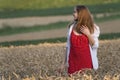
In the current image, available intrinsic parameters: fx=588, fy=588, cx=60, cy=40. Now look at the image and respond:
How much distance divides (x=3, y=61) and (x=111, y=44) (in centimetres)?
382

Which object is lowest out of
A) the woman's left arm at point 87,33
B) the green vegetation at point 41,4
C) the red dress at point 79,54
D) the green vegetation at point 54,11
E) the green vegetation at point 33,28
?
the green vegetation at point 33,28

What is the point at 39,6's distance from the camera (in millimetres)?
28938

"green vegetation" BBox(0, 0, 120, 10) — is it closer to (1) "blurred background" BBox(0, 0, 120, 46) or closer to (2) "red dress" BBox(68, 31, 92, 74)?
(1) "blurred background" BBox(0, 0, 120, 46)

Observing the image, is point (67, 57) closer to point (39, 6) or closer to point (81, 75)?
point (81, 75)

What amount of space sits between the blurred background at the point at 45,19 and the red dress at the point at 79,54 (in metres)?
13.1

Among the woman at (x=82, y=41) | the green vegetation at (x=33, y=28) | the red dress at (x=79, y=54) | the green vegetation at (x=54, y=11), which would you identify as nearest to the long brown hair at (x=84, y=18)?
the woman at (x=82, y=41)

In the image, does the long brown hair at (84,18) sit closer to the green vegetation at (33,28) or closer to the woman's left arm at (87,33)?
the woman's left arm at (87,33)

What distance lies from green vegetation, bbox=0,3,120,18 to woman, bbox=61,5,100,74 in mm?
19280

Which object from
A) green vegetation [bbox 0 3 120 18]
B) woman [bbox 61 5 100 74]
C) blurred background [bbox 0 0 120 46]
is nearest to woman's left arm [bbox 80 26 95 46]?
woman [bbox 61 5 100 74]

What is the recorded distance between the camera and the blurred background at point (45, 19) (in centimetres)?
2322

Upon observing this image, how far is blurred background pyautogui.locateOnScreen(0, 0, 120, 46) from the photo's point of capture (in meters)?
23.2

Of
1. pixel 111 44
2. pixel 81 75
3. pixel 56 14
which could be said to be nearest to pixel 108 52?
pixel 111 44

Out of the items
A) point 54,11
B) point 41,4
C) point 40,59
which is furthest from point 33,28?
point 40,59

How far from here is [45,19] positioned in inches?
1045
